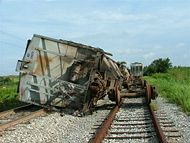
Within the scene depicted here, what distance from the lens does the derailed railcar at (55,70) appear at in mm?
16672

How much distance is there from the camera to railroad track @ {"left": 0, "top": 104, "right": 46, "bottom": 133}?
40.3 feet

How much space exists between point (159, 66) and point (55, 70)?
2739 inches

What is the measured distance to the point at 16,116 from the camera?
1550cm

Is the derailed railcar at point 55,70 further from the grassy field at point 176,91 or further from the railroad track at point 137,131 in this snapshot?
the grassy field at point 176,91

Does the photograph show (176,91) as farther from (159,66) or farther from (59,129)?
(159,66)

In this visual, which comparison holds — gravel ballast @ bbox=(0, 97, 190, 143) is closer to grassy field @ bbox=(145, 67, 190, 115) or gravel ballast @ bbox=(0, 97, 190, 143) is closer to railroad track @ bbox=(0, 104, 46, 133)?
railroad track @ bbox=(0, 104, 46, 133)

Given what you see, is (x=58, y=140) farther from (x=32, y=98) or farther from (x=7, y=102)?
(x=7, y=102)

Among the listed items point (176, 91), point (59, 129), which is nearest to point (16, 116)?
point (59, 129)

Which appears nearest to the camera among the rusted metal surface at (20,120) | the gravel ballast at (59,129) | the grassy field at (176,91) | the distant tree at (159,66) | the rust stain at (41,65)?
the gravel ballast at (59,129)

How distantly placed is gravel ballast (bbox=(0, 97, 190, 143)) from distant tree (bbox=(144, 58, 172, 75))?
69.0 metres

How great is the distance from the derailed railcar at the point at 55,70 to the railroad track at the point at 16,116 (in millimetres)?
797

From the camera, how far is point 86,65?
658 inches

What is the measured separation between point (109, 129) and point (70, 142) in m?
1.80

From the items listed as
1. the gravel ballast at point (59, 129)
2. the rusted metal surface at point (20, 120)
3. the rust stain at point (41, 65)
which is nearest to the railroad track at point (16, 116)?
the rusted metal surface at point (20, 120)
